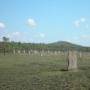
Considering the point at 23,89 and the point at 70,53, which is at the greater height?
the point at 70,53

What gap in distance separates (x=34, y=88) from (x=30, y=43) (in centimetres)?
11940

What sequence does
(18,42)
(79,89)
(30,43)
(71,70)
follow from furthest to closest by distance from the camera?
(30,43) → (18,42) → (71,70) → (79,89)

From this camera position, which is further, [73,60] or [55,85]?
[73,60]

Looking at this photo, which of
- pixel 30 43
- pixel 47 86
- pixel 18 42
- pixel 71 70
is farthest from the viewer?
pixel 30 43

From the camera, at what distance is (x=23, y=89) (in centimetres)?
1320

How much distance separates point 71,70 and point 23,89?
10.2m

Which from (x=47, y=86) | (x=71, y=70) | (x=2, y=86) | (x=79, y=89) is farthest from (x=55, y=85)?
(x=71, y=70)

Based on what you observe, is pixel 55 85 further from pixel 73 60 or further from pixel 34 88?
pixel 73 60

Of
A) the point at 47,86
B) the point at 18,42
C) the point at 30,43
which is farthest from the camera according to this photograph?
the point at 30,43

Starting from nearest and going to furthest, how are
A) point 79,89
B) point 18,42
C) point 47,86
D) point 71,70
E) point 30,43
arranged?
point 79,89 < point 47,86 < point 71,70 < point 18,42 < point 30,43

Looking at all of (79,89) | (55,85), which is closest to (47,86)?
(55,85)

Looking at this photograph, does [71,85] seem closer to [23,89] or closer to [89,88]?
[89,88]

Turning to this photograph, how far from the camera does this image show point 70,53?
2403cm

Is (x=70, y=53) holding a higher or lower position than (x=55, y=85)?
higher
